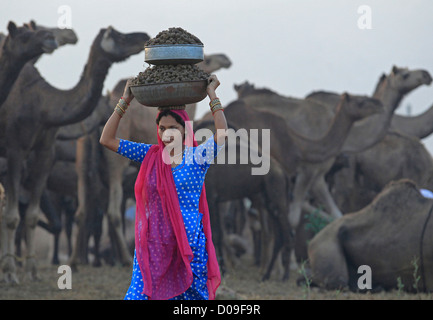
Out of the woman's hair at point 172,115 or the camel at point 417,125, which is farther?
the camel at point 417,125

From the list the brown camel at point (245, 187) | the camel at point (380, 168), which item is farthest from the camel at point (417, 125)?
the brown camel at point (245, 187)

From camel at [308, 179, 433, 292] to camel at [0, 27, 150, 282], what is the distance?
3.48 meters

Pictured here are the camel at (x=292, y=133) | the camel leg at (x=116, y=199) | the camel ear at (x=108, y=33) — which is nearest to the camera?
the camel ear at (x=108, y=33)

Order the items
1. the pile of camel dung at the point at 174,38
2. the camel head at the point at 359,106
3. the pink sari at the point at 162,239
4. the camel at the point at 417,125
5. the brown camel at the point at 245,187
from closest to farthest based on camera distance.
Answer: the pink sari at the point at 162,239, the pile of camel dung at the point at 174,38, the brown camel at the point at 245,187, the camel head at the point at 359,106, the camel at the point at 417,125

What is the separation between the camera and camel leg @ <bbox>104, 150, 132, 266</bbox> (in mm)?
13344

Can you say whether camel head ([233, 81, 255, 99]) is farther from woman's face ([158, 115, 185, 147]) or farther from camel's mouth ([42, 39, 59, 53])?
woman's face ([158, 115, 185, 147])

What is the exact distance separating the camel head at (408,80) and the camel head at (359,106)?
2954 millimetres

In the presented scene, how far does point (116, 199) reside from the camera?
1353cm

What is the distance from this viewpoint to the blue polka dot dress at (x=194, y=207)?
527cm

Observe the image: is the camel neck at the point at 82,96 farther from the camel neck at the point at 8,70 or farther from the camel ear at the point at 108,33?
the camel neck at the point at 8,70

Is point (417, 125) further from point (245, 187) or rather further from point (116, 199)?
point (116, 199)

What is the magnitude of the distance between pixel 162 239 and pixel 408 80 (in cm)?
1323

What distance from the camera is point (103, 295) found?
9.66m
